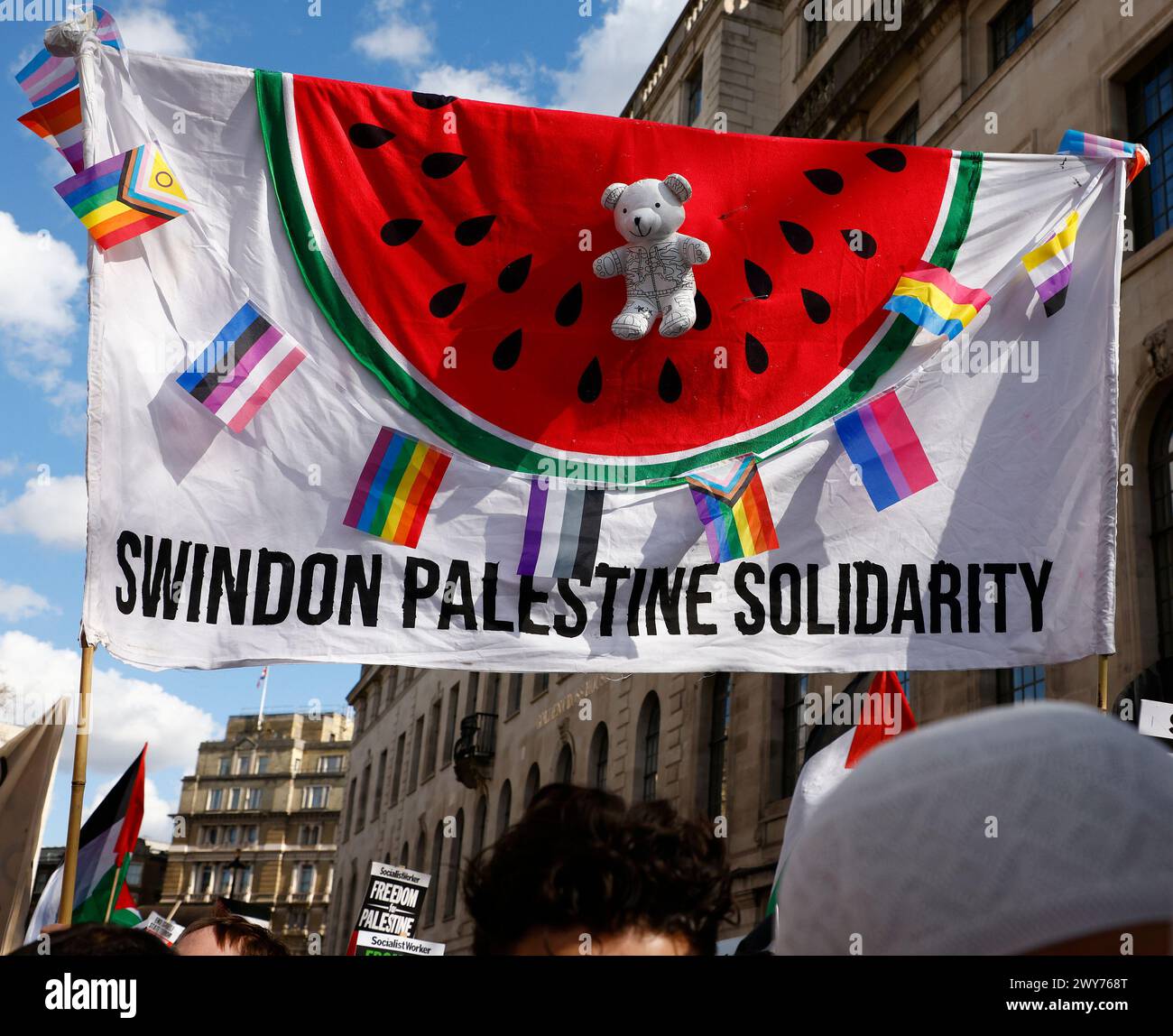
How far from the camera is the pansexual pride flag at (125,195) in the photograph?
547 centimetres


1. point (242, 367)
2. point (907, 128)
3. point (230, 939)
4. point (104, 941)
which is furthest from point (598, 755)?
point (104, 941)

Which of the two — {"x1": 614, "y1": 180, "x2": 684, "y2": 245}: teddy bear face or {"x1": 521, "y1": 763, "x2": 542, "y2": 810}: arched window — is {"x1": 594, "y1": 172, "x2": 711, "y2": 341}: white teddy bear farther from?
{"x1": 521, "y1": 763, "x2": 542, "y2": 810}: arched window

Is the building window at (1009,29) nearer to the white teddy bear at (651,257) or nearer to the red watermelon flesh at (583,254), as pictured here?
the red watermelon flesh at (583,254)

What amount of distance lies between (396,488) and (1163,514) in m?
11.2

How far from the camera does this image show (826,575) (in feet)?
18.8

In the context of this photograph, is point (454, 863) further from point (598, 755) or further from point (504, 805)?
point (598, 755)

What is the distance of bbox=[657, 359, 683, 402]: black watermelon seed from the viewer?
6043 millimetres

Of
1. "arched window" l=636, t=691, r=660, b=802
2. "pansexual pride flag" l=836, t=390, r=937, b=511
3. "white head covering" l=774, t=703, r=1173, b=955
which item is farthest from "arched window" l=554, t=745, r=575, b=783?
"white head covering" l=774, t=703, r=1173, b=955

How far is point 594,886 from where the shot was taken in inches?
67.6

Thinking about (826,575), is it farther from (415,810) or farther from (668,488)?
(415,810)

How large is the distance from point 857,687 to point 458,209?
13.9 meters

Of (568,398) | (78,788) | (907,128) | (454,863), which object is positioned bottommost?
(78,788)

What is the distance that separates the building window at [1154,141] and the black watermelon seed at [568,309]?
11.2 metres

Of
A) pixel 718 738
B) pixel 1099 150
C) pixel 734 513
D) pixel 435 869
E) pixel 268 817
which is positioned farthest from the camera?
pixel 268 817
